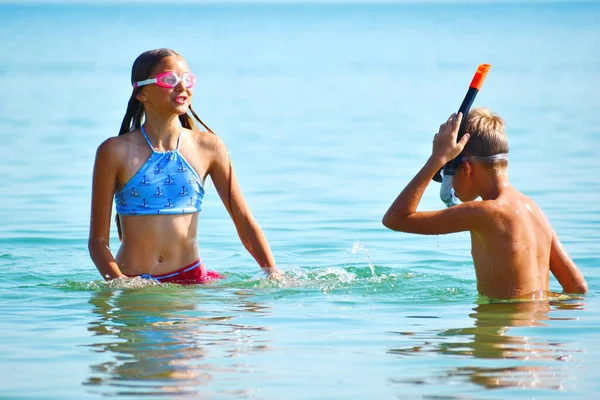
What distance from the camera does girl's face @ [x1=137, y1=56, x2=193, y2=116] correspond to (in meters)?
7.98

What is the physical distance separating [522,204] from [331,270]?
236 cm

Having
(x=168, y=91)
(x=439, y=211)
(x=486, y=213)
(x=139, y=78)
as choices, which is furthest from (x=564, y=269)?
(x=139, y=78)

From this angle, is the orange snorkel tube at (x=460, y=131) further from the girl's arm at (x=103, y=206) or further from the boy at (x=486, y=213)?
the girl's arm at (x=103, y=206)

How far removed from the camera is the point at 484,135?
6.77m

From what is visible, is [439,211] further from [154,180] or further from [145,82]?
[145,82]

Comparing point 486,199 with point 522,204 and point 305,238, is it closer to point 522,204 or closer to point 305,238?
point 522,204

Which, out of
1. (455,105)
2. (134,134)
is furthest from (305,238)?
(455,105)

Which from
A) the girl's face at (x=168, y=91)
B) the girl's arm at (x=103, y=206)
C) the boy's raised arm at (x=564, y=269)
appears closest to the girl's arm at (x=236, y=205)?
the girl's face at (x=168, y=91)

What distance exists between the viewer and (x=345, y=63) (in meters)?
42.7

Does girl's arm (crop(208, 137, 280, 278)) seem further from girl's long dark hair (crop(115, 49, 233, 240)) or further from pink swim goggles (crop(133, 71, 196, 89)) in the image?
pink swim goggles (crop(133, 71, 196, 89))

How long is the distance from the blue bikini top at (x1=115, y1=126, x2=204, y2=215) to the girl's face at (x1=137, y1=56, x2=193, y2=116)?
0.21 m

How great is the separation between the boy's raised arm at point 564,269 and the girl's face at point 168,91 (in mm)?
2470

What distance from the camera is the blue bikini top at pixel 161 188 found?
7.98m

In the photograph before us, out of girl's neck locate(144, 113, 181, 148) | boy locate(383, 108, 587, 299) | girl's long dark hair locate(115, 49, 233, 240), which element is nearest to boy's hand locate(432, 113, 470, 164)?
boy locate(383, 108, 587, 299)
